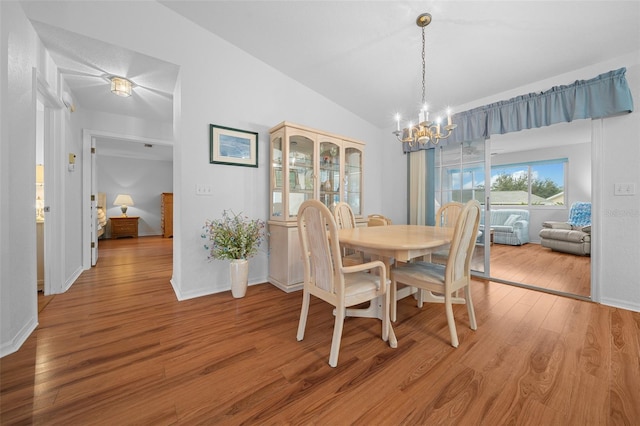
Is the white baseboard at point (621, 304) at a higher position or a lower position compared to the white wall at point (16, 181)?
lower

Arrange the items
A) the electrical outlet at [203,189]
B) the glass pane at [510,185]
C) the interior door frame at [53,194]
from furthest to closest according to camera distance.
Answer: the glass pane at [510,185] → the electrical outlet at [203,189] → the interior door frame at [53,194]

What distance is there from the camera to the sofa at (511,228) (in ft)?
17.8

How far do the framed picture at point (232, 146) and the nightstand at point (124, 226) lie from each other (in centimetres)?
566

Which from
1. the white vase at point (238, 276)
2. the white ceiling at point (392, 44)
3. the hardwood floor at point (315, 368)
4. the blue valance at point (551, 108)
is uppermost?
the white ceiling at point (392, 44)

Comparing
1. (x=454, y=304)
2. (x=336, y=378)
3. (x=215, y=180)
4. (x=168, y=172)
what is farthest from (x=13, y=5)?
(x=168, y=172)

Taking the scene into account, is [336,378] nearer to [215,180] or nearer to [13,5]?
[215,180]

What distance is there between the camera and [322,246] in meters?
1.43

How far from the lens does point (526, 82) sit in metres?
2.76

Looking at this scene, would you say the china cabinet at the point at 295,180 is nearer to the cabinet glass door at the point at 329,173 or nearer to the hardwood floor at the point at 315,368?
the cabinet glass door at the point at 329,173

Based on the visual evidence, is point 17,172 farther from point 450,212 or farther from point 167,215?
point 167,215

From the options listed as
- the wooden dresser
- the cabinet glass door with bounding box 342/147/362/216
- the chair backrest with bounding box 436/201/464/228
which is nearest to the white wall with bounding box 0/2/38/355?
the cabinet glass door with bounding box 342/147/362/216

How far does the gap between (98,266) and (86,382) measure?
10.2ft

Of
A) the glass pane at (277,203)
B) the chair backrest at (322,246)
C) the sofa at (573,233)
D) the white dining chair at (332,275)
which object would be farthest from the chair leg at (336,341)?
the sofa at (573,233)

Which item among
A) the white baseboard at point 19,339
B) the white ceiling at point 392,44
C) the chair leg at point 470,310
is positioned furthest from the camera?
the white ceiling at point 392,44
